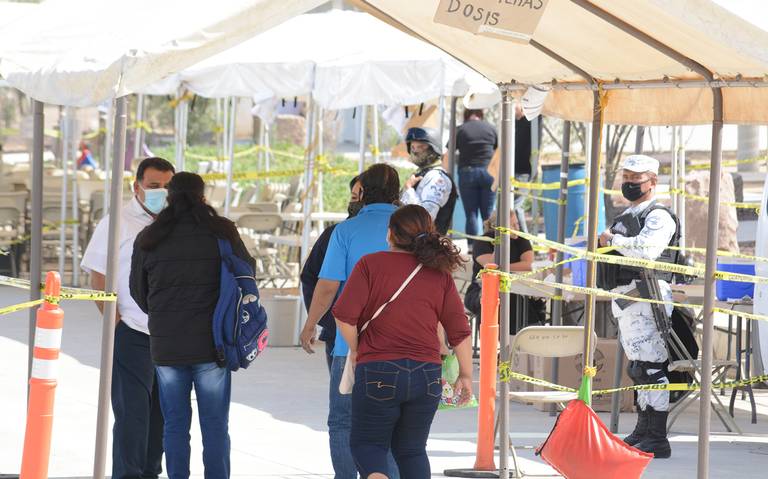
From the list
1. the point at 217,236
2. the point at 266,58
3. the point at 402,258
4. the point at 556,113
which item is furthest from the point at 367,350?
the point at 266,58

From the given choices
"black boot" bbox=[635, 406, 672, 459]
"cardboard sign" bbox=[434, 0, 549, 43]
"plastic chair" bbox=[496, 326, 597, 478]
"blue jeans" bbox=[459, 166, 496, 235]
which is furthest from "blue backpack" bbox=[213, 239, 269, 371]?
"blue jeans" bbox=[459, 166, 496, 235]

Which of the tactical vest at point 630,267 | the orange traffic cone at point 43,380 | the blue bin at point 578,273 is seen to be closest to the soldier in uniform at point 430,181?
the blue bin at point 578,273

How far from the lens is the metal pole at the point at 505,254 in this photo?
25.3 ft

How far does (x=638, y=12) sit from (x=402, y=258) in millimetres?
1515

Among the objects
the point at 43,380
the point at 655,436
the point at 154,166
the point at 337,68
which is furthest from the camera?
the point at 337,68

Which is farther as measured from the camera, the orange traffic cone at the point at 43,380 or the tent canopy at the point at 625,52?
the orange traffic cone at the point at 43,380

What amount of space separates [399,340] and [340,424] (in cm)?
95

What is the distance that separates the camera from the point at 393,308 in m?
6.13

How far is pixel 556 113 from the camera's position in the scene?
9.09 meters

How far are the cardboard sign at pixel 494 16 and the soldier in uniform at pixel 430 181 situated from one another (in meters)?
4.18

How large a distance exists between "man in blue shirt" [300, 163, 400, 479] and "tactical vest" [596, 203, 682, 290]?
7.88 ft

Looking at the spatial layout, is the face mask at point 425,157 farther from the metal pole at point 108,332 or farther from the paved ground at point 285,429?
the metal pole at point 108,332

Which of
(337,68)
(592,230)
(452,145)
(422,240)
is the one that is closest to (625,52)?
(592,230)

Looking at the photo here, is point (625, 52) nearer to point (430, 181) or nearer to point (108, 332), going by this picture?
point (108, 332)
